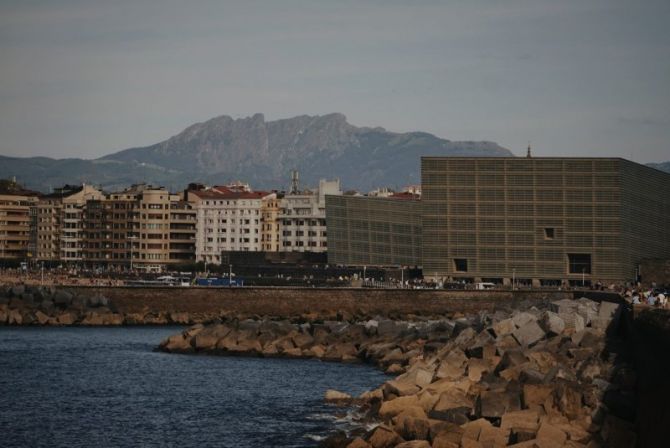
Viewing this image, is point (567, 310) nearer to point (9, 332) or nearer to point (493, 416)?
point (493, 416)

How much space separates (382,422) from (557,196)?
4223 inches

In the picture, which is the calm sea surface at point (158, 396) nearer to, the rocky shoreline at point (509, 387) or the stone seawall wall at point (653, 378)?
the rocky shoreline at point (509, 387)

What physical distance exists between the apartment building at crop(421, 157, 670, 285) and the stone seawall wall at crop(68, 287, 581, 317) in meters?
33.1

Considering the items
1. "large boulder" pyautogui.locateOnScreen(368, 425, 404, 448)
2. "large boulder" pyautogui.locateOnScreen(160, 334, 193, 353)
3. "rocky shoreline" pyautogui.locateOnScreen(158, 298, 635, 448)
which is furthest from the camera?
"large boulder" pyautogui.locateOnScreen(160, 334, 193, 353)

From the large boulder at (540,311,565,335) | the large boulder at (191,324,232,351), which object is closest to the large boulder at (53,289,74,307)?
the large boulder at (191,324,232,351)

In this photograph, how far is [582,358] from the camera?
58656 mm

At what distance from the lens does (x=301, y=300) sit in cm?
12338

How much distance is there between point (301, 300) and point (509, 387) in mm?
73070

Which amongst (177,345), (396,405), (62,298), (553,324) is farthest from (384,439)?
(62,298)

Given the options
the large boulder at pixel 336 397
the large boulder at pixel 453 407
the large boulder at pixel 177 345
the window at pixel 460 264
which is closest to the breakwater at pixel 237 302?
the large boulder at pixel 177 345

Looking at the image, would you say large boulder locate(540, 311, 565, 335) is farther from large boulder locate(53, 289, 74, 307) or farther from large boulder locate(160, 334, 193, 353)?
large boulder locate(53, 289, 74, 307)

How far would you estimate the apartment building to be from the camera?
156500 mm

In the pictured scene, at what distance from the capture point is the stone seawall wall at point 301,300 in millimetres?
122438

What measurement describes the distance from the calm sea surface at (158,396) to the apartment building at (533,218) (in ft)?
225
